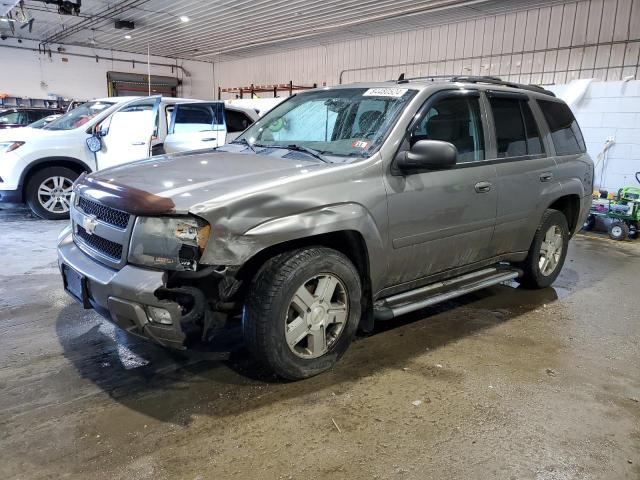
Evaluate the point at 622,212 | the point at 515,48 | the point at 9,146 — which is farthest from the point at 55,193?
the point at 515,48

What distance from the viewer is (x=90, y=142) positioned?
23.5 feet

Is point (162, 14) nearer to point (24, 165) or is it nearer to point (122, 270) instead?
point (24, 165)

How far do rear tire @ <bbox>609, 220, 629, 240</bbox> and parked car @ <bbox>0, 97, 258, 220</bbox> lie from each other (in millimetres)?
6035

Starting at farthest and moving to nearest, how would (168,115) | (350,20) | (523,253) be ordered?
(350,20), (168,115), (523,253)

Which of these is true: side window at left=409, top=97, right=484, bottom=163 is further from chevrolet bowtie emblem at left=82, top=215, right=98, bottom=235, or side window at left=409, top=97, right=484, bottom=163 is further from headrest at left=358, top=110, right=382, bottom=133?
chevrolet bowtie emblem at left=82, top=215, right=98, bottom=235

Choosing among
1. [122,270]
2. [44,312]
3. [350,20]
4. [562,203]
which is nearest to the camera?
[122,270]

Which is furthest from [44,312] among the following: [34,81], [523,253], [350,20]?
[34,81]

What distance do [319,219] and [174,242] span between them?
29.6 inches

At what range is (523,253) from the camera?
418 centimetres

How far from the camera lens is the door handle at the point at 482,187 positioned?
3.43 m

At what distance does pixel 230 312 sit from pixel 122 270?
587 millimetres

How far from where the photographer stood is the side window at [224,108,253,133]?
8117 millimetres

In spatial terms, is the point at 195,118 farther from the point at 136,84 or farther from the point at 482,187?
the point at 136,84

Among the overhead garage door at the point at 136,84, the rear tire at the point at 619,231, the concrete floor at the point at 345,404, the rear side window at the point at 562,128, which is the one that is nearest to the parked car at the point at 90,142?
the concrete floor at the point at 345,404
